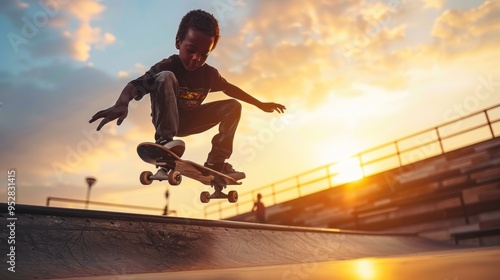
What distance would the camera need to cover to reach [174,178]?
389 cm

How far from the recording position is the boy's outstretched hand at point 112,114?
3135 mm

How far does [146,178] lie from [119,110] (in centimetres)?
104

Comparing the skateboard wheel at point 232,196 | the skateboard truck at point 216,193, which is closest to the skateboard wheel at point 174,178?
the skateboard truck at point 216,193

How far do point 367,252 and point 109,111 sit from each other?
424 centimetres

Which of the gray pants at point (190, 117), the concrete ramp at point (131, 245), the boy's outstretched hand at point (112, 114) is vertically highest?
the gray pants at point (190, 117)

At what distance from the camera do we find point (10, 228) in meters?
2.68

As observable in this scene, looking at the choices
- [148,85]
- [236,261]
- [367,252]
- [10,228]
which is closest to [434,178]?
[367,252]

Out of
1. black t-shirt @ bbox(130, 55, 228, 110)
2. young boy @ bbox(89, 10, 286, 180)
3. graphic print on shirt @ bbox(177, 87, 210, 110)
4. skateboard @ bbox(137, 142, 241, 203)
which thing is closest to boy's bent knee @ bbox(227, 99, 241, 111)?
young boy @ bbox(89, 10, 286, 180)

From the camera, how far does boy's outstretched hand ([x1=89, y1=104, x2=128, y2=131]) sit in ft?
10.3

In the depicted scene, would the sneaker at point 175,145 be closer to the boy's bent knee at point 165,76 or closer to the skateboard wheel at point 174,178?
the skateboard wheel at point 174,178

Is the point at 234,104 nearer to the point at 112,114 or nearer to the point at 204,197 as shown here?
the point at 204,197

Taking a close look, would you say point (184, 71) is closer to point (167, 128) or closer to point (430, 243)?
point (167, 128)

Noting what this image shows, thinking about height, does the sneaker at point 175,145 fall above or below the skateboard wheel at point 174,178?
above

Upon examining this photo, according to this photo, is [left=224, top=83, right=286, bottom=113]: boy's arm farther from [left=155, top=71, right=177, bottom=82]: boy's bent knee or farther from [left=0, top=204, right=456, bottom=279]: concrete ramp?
[left=0, top=204, right=456, bottom=279]: concrete ramp
